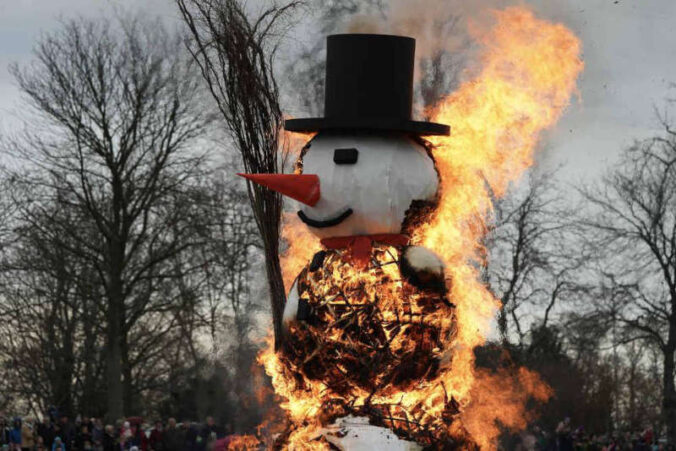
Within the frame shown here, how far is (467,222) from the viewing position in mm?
15008

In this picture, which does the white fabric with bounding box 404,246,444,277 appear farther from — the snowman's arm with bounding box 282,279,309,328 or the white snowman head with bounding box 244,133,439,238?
the snowman's arm with bounding box 282,279,309,328

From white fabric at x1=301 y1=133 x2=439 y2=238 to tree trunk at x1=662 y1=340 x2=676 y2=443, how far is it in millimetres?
14965

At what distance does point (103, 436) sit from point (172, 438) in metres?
1.44

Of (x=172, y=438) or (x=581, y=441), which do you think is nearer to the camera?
(x=172, y=438)

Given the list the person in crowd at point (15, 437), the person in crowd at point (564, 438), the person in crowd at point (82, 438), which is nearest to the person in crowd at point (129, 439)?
the person in crowd at point (82, 438)

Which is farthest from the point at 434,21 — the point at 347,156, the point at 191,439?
the point at 191,439

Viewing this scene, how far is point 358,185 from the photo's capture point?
46.2ft

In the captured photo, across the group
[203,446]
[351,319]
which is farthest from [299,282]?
[203,446]

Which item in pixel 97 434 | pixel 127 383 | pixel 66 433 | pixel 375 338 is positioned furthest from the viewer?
pixel 127 383

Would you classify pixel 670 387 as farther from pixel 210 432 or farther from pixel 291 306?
pixel 291 306

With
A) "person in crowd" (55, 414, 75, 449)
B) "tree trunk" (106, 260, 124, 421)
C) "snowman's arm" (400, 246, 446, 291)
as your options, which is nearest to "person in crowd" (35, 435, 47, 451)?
"person in crowd" (55, 414, 75, 449)

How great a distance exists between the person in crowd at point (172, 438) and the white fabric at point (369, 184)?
9.39m

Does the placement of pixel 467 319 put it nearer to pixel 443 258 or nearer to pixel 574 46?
pixel 443 258

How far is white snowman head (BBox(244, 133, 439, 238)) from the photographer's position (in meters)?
14.1
